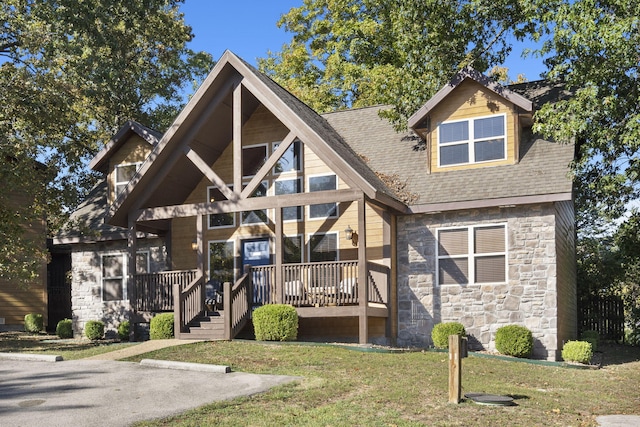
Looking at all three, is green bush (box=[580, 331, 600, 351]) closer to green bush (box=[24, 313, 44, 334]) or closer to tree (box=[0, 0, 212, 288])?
tree (box=[0, 0, 212, 288])

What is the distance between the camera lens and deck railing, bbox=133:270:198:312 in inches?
723

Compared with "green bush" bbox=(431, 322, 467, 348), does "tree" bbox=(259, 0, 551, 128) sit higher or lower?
higher

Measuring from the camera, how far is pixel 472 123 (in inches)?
716

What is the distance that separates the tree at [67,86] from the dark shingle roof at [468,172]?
363 inches

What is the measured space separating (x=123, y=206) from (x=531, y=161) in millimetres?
11038

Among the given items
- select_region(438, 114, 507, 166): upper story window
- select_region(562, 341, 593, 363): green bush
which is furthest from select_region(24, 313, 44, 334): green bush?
select_region(562, 341, 593, 363): green bush

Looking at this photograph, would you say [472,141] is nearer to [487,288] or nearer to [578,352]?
[487,288]

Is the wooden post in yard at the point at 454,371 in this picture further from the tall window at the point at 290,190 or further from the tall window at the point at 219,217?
the tall window at the point at 219,217

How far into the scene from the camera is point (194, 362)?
42.4 ft

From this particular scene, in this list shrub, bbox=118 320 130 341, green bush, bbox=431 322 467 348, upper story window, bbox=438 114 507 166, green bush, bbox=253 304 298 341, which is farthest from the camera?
shrub, bbox=118 320 130 341

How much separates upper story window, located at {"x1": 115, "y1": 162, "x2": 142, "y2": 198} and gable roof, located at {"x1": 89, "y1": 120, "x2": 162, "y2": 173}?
1.96 ft

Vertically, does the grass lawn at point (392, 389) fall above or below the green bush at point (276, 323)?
below

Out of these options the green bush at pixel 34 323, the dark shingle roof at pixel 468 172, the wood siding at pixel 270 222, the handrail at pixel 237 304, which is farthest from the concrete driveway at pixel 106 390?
the green bush at pixel 34 323

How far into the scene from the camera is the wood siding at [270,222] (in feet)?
60.5
